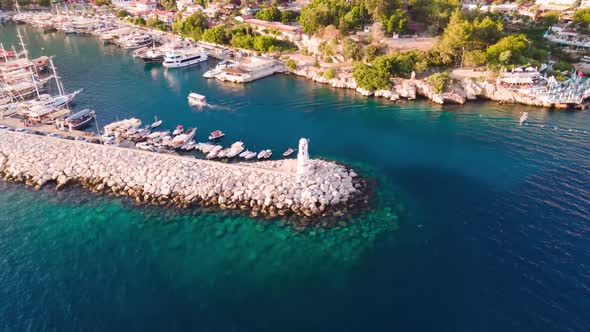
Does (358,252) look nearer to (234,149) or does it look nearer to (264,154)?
(264,154)

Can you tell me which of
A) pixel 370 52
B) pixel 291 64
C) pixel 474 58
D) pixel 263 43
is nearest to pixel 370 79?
pixel 370 52

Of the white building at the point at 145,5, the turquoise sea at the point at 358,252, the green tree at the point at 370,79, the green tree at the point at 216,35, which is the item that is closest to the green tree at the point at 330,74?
the green tree at the point at 370,79

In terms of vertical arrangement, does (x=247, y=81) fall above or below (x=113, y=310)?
above

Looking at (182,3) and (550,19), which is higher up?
(182,3)

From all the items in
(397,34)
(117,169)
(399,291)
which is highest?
(397,34)

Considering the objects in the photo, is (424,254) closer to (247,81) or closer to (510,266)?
(510,266)

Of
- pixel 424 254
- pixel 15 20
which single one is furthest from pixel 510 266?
pixel 15 20

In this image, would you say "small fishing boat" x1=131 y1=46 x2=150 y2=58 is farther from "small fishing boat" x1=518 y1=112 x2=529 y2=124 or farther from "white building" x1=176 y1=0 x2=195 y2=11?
"small fishing boat" x1=518 y1=112 x2=529 y2=124
